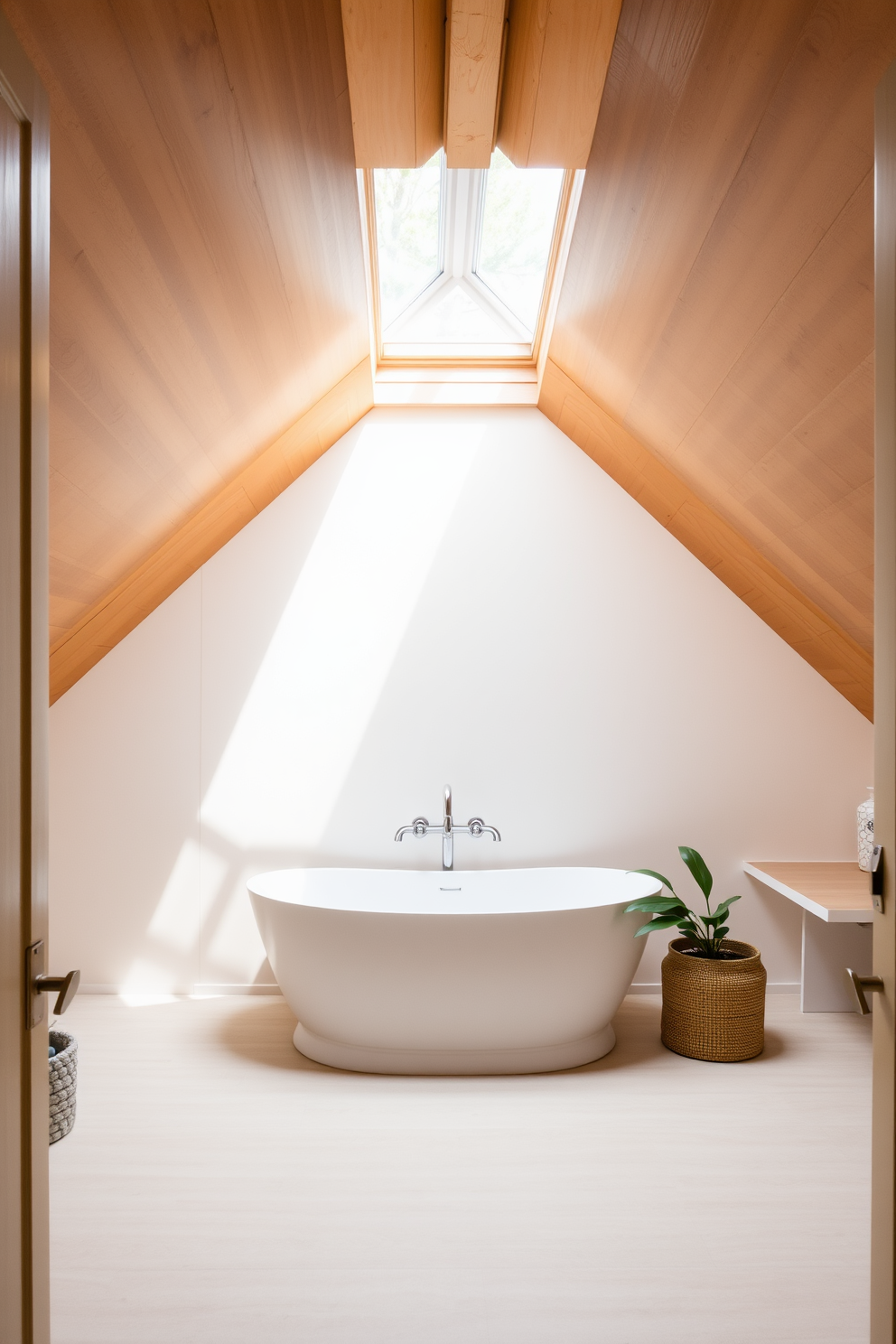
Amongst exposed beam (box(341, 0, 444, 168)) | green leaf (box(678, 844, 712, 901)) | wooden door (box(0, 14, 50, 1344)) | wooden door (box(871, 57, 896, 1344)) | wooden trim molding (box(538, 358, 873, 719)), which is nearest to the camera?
wooden door (box(0, 14, 50, 1344))

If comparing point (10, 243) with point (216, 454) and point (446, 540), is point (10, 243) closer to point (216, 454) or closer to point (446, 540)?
point (216, 454)

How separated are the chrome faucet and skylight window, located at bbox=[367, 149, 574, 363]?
1.88 metres

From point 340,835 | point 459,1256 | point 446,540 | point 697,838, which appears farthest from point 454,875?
point 459,1256

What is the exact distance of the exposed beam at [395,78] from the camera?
1.79 m

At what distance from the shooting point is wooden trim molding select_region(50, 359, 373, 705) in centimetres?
336

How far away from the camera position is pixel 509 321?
3664mm

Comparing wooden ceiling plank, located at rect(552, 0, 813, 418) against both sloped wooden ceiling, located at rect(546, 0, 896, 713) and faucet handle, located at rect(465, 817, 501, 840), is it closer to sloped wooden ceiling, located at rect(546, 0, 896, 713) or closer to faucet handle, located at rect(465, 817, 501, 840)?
sloped wooden ceiling, located at rect(546, 0, 896, 713)

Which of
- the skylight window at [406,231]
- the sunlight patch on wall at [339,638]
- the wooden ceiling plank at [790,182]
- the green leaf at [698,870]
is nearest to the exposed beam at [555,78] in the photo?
the wooden ceiling plank at [790,182]

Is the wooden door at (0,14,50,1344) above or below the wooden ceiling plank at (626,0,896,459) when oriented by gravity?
below

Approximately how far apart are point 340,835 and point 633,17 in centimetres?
287

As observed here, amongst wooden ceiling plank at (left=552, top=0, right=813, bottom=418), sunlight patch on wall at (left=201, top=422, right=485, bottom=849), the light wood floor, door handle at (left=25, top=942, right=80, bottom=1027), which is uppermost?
wooden ceiling plank at (left=552, top=0, right=813, bottom=418)

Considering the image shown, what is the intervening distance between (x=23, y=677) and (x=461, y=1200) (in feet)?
5.93

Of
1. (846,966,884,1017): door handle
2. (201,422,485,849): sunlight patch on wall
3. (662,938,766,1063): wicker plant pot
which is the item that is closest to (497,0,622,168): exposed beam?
(201,422,485,849): sunlight patch on wall

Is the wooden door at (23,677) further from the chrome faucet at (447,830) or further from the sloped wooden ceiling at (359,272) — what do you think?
the chrome faucet at (447,830)
